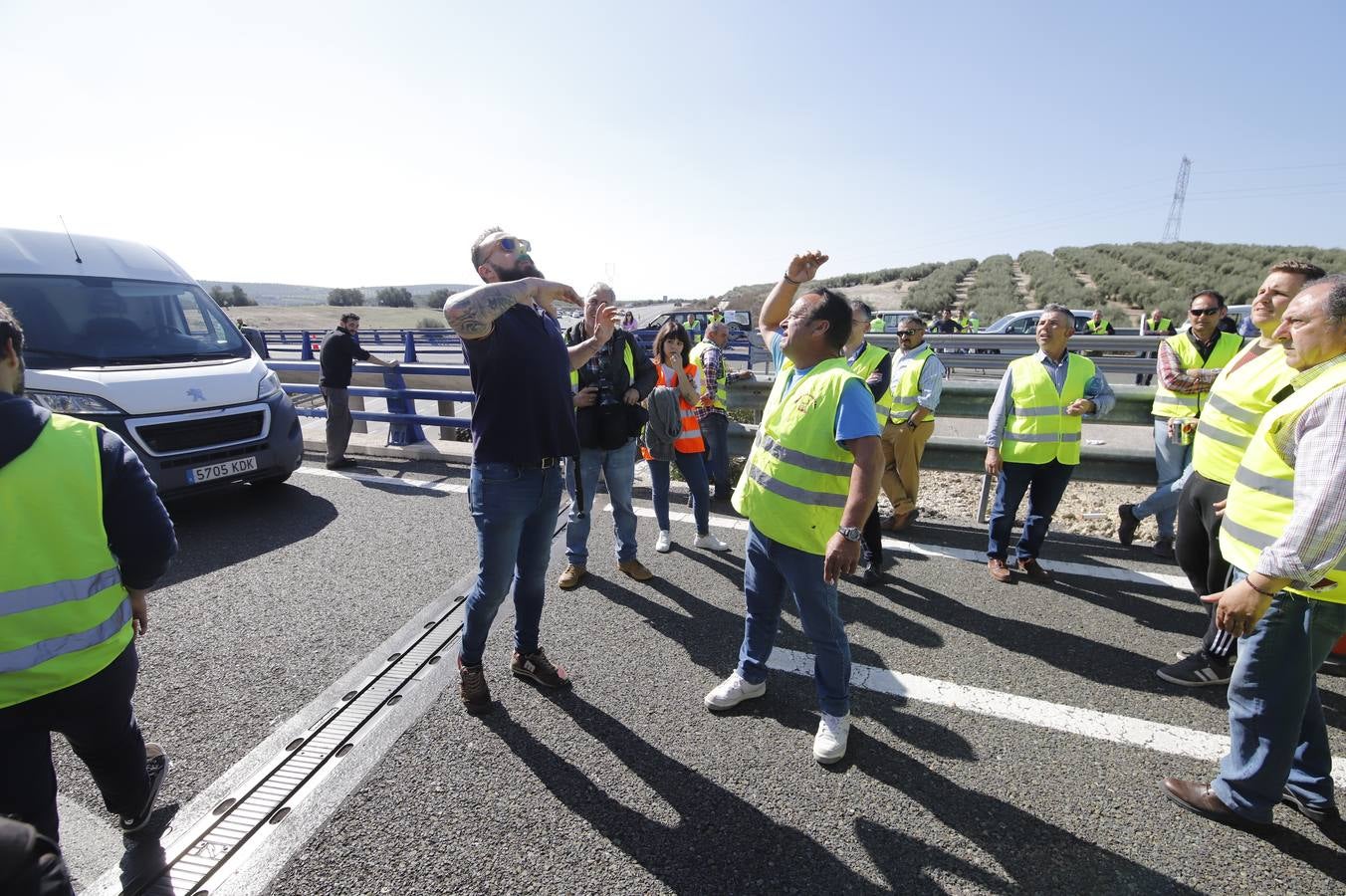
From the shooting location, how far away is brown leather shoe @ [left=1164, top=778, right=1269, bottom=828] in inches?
86.3

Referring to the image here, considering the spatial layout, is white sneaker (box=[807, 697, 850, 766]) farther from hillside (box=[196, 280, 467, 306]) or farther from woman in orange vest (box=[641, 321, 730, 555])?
hillside (box=[196, 280, 467, 306])

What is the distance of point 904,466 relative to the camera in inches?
198

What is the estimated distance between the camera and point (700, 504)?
4.77 m

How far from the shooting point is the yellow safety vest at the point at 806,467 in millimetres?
2387

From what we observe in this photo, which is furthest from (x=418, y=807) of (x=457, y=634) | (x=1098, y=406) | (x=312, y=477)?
(x=312, y=477)

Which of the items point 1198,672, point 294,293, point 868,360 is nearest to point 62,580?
point 868,360

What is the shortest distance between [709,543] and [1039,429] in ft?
7.95

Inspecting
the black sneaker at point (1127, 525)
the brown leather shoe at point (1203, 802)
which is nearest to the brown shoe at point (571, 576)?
the brown leather shoe at point (1203, 802)

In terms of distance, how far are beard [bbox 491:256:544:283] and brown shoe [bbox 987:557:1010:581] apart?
3588 millimetres

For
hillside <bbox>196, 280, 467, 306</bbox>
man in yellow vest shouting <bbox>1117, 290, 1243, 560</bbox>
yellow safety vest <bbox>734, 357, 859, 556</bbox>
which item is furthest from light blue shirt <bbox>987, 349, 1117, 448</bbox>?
hillside <bbox>196, 280, 467, 306</bbox>

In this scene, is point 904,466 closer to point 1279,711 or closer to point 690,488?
point 690,488

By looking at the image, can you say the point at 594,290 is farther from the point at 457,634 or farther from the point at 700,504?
the point at 457,634

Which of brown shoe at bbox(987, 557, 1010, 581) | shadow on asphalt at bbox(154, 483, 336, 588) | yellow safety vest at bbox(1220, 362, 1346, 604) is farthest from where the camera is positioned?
shadow on asphalt at bbox(154, 483, 336, 588)

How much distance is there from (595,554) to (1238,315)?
16.0 metres
